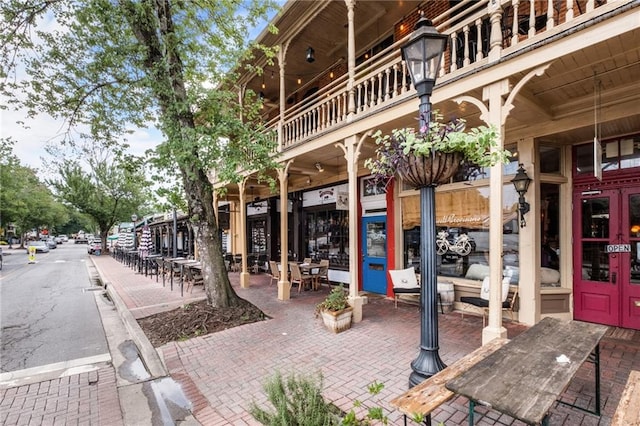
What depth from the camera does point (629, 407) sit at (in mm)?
2061

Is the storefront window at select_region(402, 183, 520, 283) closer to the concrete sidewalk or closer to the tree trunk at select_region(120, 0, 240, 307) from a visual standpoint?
the concrete sidewalk

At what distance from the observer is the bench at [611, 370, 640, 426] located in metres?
1.92

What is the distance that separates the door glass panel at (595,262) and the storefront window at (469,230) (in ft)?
3.44

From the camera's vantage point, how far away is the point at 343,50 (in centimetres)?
938

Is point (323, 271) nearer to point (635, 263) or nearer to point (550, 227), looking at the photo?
point (550, 227)

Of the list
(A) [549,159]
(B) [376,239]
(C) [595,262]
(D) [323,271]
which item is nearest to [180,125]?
(B) [376,239]

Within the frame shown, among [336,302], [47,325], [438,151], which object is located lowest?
[47,325]

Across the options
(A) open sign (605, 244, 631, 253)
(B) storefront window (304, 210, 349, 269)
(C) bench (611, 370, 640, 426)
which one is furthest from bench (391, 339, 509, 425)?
(B) storefront window (304, 210, 349, 269)

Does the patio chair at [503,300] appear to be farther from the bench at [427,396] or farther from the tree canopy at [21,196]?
the tree canopy at [21,196]

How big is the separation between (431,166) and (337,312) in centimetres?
358

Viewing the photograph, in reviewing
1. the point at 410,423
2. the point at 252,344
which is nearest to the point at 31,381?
the point at 252,344

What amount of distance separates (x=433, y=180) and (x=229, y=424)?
3070 millimetres

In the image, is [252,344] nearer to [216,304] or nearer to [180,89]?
[216,304]

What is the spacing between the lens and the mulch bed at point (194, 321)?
558cm
